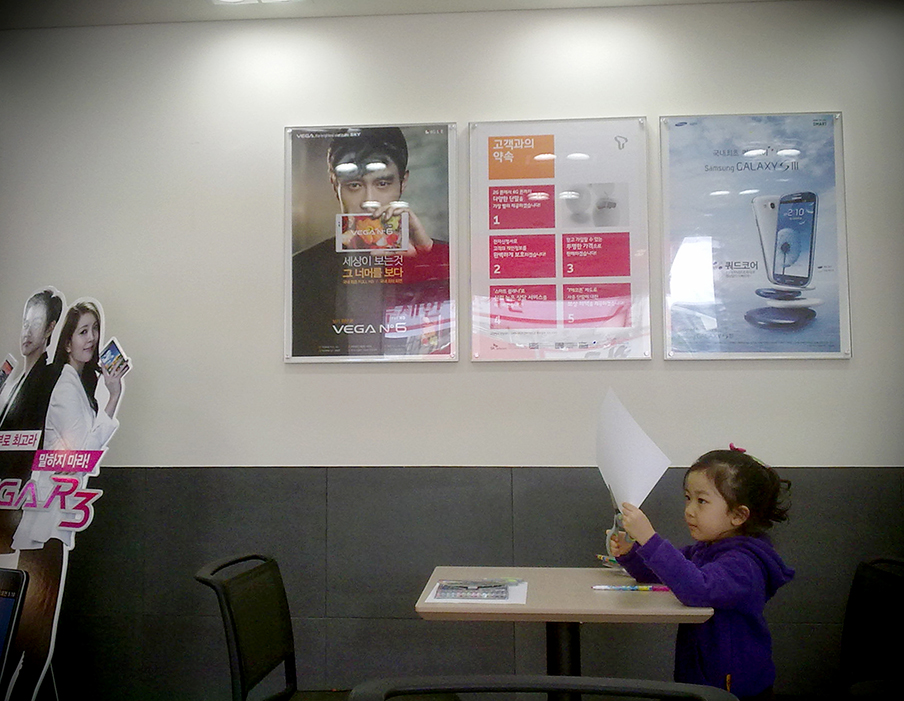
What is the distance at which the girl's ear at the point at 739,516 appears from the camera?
7.02ft

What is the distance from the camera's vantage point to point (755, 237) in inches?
117

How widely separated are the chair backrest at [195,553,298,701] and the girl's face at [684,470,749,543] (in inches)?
51.6

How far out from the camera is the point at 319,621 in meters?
2.95

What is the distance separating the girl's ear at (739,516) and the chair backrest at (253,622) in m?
1.42

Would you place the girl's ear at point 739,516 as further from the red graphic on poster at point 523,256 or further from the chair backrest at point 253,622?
the chair backrest at point 253,622

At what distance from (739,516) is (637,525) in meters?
0.35

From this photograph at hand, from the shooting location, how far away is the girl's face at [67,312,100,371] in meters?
2.89

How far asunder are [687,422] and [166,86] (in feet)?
8.75

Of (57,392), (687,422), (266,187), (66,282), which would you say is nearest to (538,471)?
(687,422)

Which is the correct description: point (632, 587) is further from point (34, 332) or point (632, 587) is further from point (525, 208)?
point (34, 332)

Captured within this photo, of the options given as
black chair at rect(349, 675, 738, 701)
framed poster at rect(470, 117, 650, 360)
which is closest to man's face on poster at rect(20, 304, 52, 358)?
framed poster at rect(470, 117, 650, 360)

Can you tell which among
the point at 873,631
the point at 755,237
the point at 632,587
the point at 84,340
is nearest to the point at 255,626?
the point at 632,587

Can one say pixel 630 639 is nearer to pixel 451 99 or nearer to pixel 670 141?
pixel 670 141

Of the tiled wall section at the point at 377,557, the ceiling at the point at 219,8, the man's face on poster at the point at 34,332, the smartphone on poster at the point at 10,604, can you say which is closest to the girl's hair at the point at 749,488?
the tiled wall section at the point at 377,557
